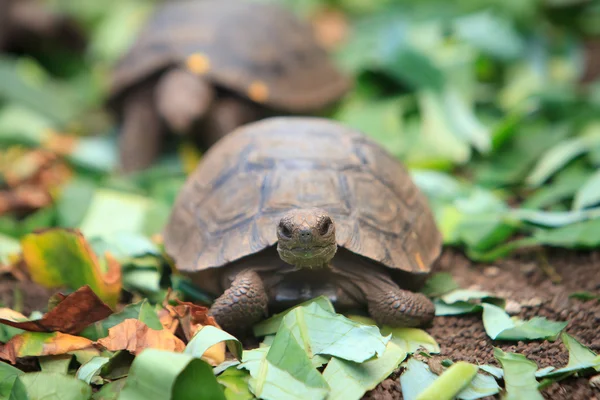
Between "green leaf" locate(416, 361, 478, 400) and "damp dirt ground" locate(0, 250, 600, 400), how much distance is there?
0.15 meters

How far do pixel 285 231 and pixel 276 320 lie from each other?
0.44m

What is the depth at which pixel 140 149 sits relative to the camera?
4.59 metres

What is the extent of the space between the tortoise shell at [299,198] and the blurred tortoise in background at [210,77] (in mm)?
1522

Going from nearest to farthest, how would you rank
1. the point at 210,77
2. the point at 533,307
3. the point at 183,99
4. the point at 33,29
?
the point at 533,307
the point at 183,99
the point at 210,77
the point at 33,29

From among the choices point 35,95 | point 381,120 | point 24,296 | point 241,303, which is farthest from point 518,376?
point 35,95

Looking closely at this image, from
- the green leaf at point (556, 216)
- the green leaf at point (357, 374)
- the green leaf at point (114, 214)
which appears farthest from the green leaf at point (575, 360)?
the green leaf at point (114, 214)

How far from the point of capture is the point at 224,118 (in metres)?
4.45

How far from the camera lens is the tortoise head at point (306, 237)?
2158 millimetres

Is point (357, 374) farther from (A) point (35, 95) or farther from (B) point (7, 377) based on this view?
(A) point (35, 95)

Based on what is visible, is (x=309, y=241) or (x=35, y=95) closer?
(x=309, y=241)

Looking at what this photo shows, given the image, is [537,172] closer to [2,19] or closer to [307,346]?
[307,346]

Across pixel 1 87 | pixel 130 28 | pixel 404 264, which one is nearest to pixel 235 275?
pixel 404 264

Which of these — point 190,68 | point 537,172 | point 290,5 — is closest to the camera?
point 537,172

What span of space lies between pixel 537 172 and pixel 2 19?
16.8 ft
